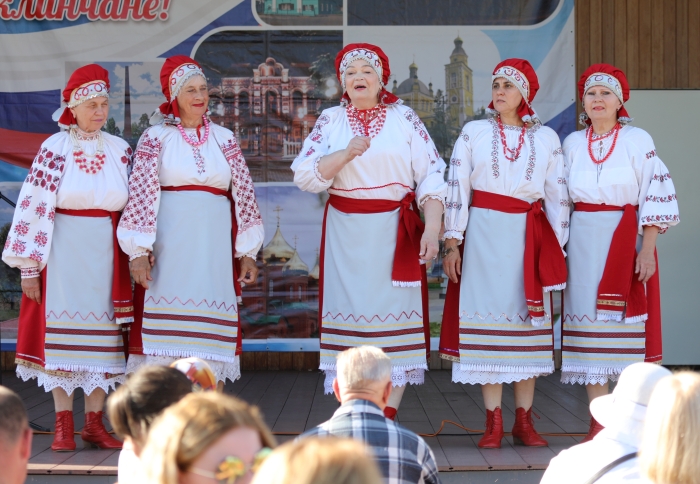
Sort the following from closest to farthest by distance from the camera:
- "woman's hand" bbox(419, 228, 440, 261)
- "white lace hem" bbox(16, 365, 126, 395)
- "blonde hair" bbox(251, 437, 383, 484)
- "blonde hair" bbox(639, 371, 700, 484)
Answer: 1. "blonde hair" bbox(251, 437, 383, 484)
2. "blonde hair" bbox(639, 371, 700, 484)
3. "woman's hand" bbox(419, 228, 440, 261)
4. "white lace hem" bbox(16, 365, 126, 395)

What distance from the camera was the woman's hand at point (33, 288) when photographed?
12.9 ft

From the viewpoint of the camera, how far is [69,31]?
568cm

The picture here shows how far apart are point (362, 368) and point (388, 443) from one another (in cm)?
22

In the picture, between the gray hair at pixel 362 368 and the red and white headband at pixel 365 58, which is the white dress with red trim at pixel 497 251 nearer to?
the red and white headband at pixel 365 58

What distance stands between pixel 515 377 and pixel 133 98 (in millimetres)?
3153

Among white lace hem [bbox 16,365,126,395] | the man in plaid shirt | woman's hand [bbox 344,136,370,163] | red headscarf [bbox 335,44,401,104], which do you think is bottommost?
white lace hem [bbox 16,365,126,395]

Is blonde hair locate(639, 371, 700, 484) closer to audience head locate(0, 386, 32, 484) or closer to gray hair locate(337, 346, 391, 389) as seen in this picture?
gray hair locate(337, 346, 391, 389)

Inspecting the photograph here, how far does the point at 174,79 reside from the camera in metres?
3.98

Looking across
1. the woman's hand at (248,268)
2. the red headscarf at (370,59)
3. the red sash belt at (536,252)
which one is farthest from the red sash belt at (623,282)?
the woman's hand at (248,268)

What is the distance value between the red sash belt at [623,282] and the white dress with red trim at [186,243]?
164cm

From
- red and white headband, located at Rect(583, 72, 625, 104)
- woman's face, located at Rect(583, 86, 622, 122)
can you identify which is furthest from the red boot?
red and white headband, located at Rect(583, 72, 625, 104)

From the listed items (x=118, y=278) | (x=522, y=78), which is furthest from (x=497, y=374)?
(x=118, y=278)

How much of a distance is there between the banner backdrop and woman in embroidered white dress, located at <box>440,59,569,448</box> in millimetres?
1724

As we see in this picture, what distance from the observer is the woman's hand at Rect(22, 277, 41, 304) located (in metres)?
3.92
